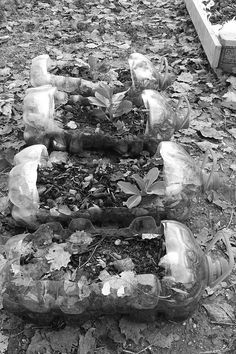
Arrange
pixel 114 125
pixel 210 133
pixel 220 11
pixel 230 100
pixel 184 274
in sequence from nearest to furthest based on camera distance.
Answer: pixel 184 274 < pixel 114 125 < pixel 210 133 < pixel 230 100 < pixel 220 11

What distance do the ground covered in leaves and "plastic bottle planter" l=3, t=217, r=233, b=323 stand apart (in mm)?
125

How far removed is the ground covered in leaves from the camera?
2244 millimetres

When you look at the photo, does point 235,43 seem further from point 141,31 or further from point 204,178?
point 204,178

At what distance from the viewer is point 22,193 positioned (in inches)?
99.0

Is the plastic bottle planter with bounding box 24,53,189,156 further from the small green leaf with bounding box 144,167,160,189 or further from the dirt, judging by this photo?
the dirt

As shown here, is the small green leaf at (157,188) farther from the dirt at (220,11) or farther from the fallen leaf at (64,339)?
the dirt at (220,11)

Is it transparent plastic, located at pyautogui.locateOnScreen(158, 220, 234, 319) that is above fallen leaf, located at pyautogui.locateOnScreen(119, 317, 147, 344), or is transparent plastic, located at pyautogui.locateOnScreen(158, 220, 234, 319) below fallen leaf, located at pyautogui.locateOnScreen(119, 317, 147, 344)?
above

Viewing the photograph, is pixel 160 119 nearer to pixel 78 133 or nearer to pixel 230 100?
pixel 78 133

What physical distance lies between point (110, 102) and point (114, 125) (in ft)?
0.52

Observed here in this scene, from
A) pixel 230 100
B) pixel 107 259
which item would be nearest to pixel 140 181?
pixel 107 259

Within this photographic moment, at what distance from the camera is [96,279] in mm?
2154

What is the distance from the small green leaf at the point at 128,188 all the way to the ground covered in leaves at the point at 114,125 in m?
0.12

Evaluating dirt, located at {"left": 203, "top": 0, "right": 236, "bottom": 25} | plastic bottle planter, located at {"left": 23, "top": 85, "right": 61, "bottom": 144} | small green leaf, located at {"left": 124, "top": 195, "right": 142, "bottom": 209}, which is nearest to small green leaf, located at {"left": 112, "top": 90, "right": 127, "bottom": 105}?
plastic bottle planter, located at {"left": 23, "top": 85, "right": 61, "bottom": 144}

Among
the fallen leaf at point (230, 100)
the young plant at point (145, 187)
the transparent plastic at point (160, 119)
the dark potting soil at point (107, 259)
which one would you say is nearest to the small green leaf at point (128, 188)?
the young plant at point (145, 187)
